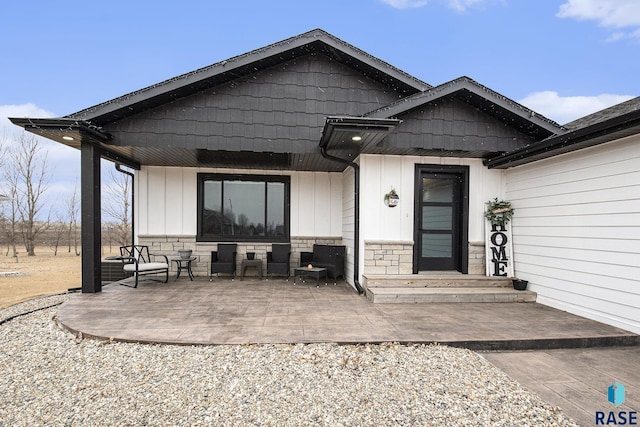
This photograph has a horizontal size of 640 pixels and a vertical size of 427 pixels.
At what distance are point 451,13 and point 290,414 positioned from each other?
622 inches

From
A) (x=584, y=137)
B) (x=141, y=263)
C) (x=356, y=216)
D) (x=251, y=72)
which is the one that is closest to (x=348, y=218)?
(x=356, y=216)

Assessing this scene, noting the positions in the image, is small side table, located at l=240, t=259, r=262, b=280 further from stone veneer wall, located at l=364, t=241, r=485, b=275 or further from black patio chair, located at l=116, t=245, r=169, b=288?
stone veneer wall, located at l=364, t=241, r=485, b=275

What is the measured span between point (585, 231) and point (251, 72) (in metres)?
5.70

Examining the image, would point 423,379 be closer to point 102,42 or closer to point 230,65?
point 230,65

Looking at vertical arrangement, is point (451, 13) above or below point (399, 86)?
above

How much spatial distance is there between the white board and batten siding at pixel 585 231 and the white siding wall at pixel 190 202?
148 inches

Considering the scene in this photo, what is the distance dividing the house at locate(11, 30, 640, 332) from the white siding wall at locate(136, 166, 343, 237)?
2.29ft

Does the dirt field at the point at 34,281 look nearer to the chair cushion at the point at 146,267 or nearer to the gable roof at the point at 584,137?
the chair cushion at the point at 146,267

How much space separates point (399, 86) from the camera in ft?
18.7

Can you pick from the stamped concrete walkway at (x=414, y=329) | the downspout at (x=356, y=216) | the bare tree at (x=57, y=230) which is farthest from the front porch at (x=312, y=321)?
the bare tree at (x=57, y=230)

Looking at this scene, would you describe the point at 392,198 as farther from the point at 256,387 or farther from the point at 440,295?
the point at 256,387

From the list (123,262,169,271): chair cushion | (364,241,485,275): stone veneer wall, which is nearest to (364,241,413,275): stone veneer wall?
(364,241,485,275): stone veneer wall

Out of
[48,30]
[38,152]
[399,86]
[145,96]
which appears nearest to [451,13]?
[399,86]

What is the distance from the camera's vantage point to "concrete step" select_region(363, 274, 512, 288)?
5.16 m
